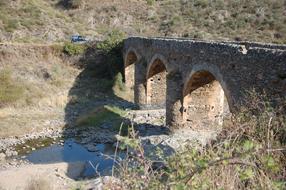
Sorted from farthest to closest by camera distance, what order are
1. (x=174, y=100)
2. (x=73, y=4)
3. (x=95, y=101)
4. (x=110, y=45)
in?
1. (x=73, y=4)
2. (x=110, y=45)
3. (x=95, y=101)
4. (x=174, y=100)

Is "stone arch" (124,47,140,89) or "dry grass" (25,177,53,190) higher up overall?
"stone arch" (124,47,140,89)

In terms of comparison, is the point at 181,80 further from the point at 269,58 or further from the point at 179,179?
the point at 179,179

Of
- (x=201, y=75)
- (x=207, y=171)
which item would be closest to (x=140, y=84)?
(x=201, y=75)

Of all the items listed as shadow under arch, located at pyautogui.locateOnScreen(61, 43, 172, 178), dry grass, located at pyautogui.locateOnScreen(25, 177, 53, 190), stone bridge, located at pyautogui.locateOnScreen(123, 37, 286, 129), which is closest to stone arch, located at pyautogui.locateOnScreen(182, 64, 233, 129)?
stone bridge, located at pyautogui.locateOnScreen(123, 37, 286, 129)

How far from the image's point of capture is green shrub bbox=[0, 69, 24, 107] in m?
20.8

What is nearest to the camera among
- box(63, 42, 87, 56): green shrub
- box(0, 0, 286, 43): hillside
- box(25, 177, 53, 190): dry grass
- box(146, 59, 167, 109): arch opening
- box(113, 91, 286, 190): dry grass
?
box(113, 91, 286, 190): dry grass

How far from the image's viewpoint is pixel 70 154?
15719 mm

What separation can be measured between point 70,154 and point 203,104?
18.5 feet

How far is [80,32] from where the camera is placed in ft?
124

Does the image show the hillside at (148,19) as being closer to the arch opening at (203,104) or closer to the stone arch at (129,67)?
the stone arch at (129,67)

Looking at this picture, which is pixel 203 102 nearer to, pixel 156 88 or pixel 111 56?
pixel 156 88

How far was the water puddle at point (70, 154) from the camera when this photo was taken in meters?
14.6

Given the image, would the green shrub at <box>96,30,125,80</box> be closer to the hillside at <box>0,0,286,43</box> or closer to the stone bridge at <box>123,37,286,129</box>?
the stone bridge at <box>123,37,286,129</box>

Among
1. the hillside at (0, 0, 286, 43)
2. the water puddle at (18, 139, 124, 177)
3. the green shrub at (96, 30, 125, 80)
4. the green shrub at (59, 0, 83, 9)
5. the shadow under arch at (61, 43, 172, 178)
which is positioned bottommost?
the water puddle at (18, 139, 124, 177)
